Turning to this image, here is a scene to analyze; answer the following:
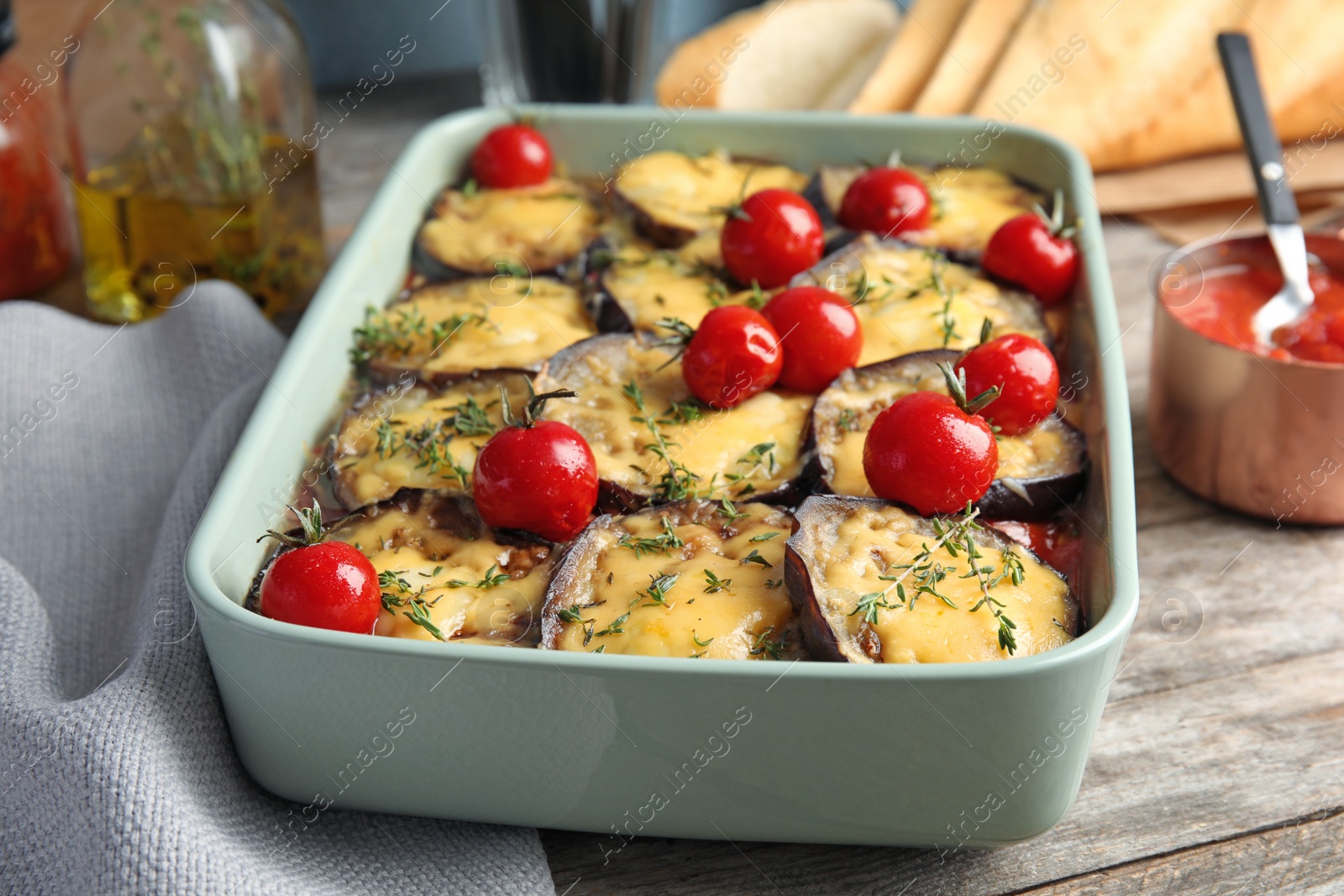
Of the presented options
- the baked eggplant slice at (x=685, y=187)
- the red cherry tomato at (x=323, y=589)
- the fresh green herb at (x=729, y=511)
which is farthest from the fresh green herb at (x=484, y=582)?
the baked eggplant slice at (x=685, y=187)

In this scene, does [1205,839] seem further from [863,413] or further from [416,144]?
[416,144]

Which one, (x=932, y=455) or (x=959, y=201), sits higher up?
(x=932, y=455)

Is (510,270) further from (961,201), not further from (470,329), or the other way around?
(961,201)

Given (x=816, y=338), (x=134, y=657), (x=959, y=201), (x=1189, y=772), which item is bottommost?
(x=1189, y=772)

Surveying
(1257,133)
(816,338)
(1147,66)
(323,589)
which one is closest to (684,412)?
(816,338)

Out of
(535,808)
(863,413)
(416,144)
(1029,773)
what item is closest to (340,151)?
(416,144)

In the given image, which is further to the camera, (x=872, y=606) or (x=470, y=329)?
(x=470, y=329)

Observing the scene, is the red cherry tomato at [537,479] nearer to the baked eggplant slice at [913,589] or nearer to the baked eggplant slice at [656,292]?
the baked eggplant slice at [913,589]

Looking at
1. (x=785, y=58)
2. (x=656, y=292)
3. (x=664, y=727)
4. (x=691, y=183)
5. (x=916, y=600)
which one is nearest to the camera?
(x=664, y=727)
